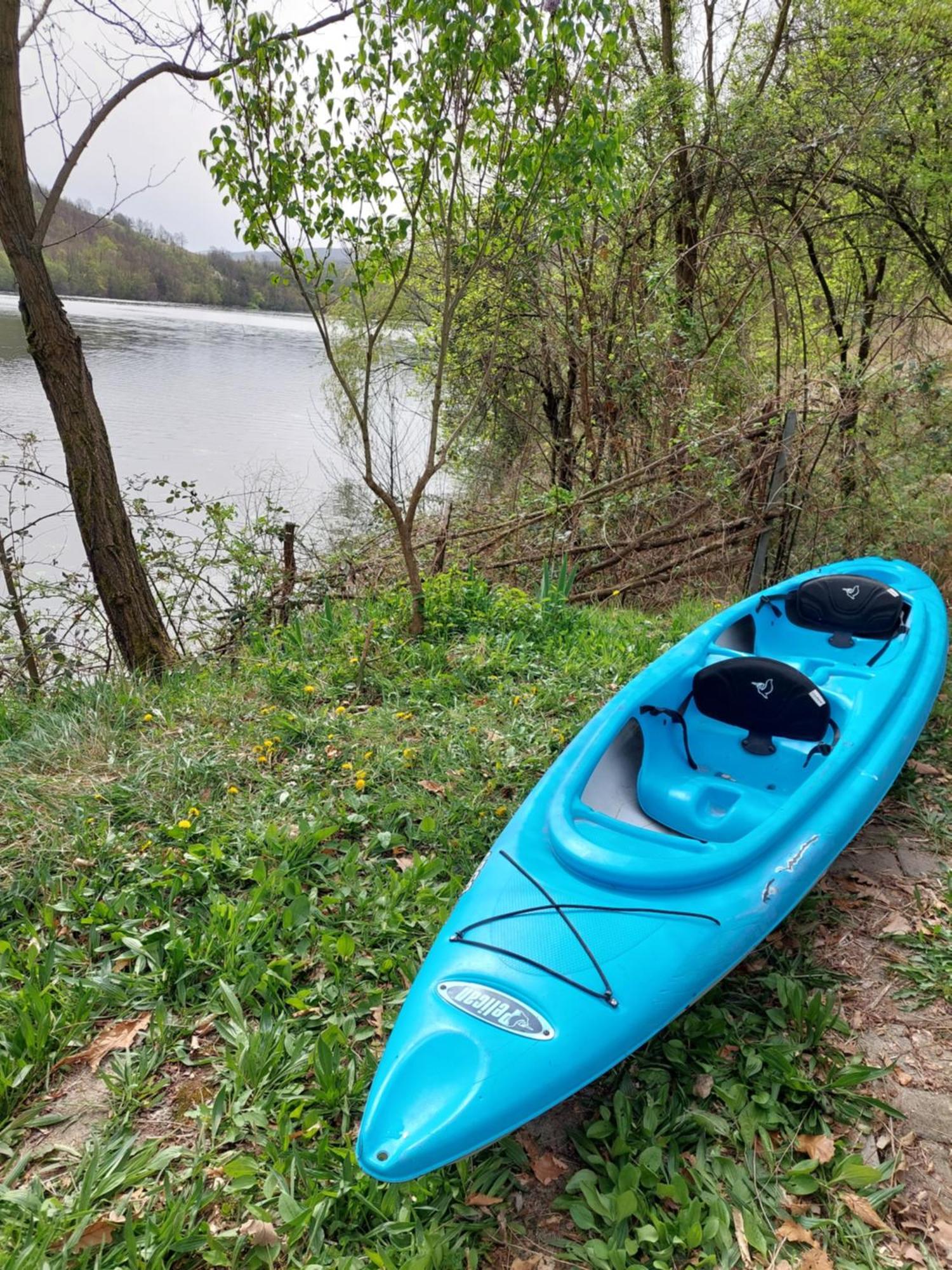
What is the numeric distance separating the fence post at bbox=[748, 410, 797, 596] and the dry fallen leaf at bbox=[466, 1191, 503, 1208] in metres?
4.93

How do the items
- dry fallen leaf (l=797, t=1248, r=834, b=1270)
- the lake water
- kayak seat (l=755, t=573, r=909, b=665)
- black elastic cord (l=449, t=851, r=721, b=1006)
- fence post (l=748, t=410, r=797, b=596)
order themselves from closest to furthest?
dry fallen leaf (l=797, t=1248, r=834, b=1270) → black elastic cord (l=449, t=851, r=721, b=1006) → kayak seat (l=755, t=573, r=909, b=665) → fence post (l=748, t=410, r=797, b=596) → the lake water

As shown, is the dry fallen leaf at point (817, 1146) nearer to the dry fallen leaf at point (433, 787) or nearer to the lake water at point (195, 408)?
the dry fallen leaf at point (433, 787)

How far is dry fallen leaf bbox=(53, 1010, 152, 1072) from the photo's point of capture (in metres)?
2.10

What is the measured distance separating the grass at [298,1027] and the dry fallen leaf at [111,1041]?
0.02 metres

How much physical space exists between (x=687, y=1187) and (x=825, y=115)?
8087 mm

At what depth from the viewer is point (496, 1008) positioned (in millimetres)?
1882

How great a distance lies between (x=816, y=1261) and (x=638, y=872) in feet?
3.00

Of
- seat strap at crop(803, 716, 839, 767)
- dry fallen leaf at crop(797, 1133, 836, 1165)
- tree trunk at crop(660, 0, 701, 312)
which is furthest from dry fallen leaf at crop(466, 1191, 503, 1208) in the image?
tree trunk at crop(660, 0, 701, 312)

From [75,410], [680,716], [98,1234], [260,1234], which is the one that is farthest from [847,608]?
[75,410]

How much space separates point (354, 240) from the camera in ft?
12.6

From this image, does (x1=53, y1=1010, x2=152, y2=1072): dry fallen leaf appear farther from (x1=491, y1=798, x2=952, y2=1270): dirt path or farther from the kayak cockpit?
the kayak cockpit

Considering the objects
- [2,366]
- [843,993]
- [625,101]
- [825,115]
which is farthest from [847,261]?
[2,366]

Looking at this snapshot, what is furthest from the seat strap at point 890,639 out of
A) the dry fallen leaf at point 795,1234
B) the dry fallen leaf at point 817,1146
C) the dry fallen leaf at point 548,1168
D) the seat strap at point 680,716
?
the dry fallen leaf at point 548,1168

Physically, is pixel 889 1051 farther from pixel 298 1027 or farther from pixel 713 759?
pixel 298 1027
